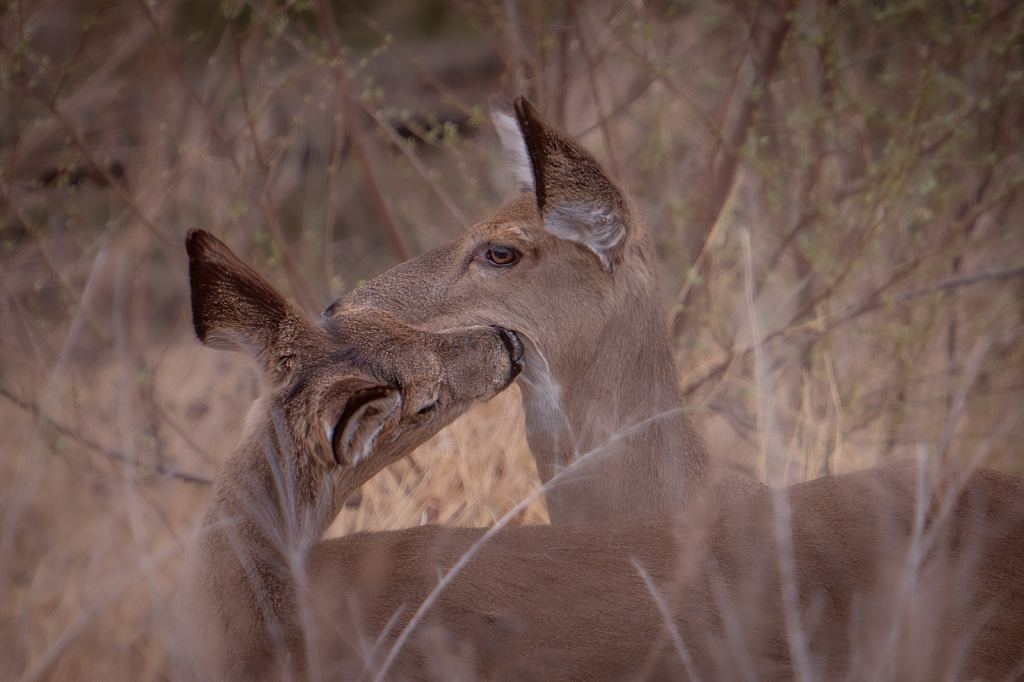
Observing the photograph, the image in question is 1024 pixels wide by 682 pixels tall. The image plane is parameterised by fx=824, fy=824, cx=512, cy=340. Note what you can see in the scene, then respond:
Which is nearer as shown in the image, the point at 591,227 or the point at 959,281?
the point at 591,227

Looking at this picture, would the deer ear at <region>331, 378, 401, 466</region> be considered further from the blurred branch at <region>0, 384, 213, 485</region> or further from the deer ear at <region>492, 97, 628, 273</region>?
the blurred branch at <region>0, 384, 213, 485</region>

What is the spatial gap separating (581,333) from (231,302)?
1067 mm

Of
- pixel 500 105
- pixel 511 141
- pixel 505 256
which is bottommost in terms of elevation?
pixel 505 256

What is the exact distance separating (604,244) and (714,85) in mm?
2136

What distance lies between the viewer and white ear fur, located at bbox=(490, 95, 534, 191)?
281 centimetres

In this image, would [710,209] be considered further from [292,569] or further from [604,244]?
[292,569]

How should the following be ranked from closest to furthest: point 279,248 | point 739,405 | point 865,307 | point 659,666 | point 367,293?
point 659,666 → point 367,293 → point 279,248 → point 865,307 → point 739,405

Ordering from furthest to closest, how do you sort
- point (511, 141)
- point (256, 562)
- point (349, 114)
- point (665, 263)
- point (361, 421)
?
1. point (665, 263)
2. point (349, 114)
3. point (511, 141)
4. point (256, 562)
5. point (361, 421)

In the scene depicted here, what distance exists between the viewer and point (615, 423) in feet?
8.64

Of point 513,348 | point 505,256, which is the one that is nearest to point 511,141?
point 505,256

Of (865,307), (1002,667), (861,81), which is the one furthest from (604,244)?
(861,81)

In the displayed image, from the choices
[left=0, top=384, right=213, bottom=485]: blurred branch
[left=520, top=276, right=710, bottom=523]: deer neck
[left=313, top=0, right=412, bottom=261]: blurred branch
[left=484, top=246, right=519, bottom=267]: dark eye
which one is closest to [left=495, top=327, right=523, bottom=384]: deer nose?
[left=520, top=276, right=710, bottom=523]: deer neck

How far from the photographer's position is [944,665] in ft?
5.89

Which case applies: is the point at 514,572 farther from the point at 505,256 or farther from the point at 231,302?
the point at 505,256
